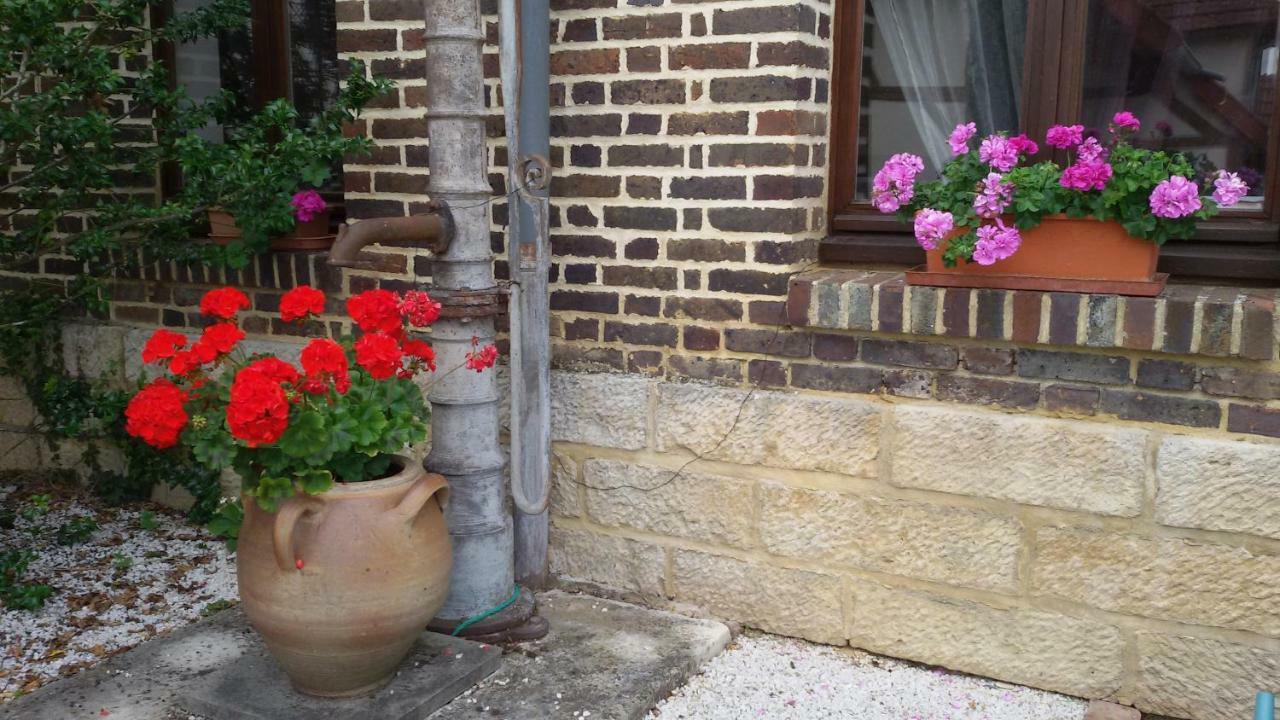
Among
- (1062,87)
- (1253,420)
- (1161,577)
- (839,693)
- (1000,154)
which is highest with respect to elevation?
(1062,87)

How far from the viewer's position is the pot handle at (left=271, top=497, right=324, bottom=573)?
→ 8.03ft

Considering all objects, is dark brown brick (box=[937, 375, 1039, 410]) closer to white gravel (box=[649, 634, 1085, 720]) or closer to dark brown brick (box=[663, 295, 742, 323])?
dark brown brick (box=[663, 295, 742, 323])

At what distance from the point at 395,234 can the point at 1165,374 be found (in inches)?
78.0

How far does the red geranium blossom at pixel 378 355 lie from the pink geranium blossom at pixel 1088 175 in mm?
1699

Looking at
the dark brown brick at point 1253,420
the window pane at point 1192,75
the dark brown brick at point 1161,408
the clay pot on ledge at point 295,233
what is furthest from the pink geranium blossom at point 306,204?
the dark brown brick at point 1253,420

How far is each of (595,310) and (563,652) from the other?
3.36 feet

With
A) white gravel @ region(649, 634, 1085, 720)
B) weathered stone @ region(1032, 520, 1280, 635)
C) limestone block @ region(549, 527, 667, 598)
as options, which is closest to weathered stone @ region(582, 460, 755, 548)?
limestone block @ region(549, 527, 667, 598)

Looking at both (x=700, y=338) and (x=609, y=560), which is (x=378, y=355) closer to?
(x=700, y=338)

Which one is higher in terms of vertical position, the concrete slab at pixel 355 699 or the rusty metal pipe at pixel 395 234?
the rusty metal pipe at pixel 395 234

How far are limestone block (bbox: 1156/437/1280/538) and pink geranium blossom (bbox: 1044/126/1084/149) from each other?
787 mm

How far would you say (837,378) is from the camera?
3053mm

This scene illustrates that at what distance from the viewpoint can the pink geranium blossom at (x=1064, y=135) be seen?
9.05 feet

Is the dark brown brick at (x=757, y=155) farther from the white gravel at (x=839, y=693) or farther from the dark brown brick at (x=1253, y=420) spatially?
the white gravel at (x=839, y=693)

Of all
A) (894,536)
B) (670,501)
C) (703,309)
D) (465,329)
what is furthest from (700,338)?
(894,536)
